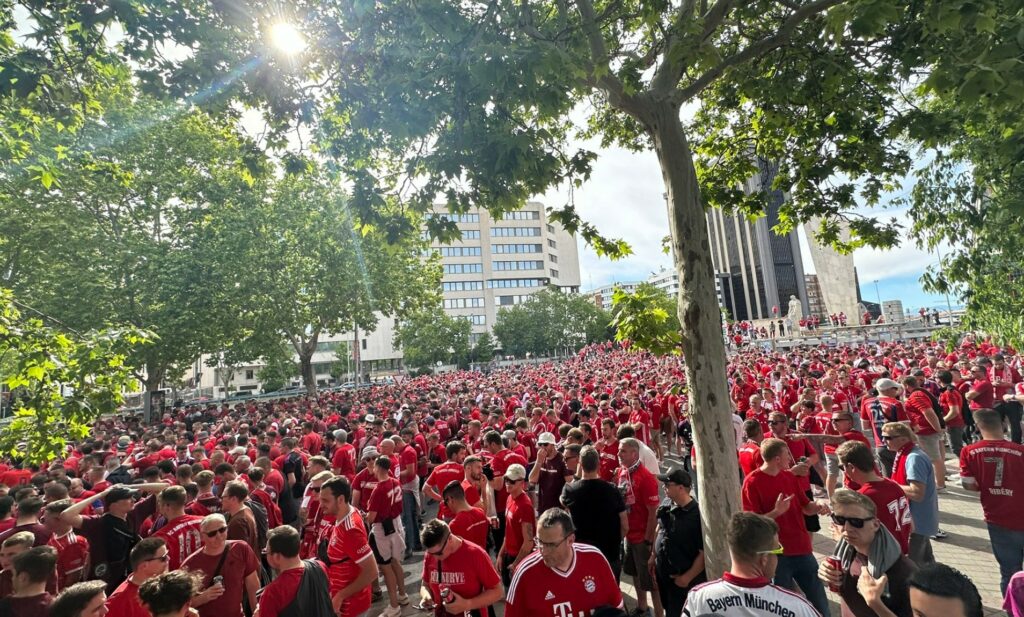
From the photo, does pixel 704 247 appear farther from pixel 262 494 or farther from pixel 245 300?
pixel 245 300

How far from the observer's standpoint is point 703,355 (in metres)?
4.43

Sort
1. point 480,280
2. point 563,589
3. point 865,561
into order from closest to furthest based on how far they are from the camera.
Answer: point 865,561 < point 563,589 < point 480,280

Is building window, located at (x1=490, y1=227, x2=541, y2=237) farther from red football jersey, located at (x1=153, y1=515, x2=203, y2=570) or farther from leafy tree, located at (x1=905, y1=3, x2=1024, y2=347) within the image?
red football jersey, located at (x1=153, y1=515, x2=203, y2=570)

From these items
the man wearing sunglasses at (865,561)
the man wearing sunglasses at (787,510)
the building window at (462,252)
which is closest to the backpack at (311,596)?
A: the man wearing sunglasses at (865,561)

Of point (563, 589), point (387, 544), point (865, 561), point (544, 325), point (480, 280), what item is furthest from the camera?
point (480, 280)

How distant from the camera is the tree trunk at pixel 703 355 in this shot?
4246 mm

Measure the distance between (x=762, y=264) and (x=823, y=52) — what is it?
85015mm

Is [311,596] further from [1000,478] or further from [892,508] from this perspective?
[1000,478]

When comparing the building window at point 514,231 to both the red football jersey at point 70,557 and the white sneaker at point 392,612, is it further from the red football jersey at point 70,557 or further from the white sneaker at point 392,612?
the red football jersey at point 70,557

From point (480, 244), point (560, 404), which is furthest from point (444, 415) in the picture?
point (480, 244)

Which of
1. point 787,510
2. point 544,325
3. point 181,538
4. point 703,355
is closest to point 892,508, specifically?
point 787,510

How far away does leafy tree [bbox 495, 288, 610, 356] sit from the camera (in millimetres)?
78188

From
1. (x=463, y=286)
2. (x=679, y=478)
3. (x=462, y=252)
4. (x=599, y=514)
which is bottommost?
(x=599, y=514)

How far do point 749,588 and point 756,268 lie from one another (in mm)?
93837
